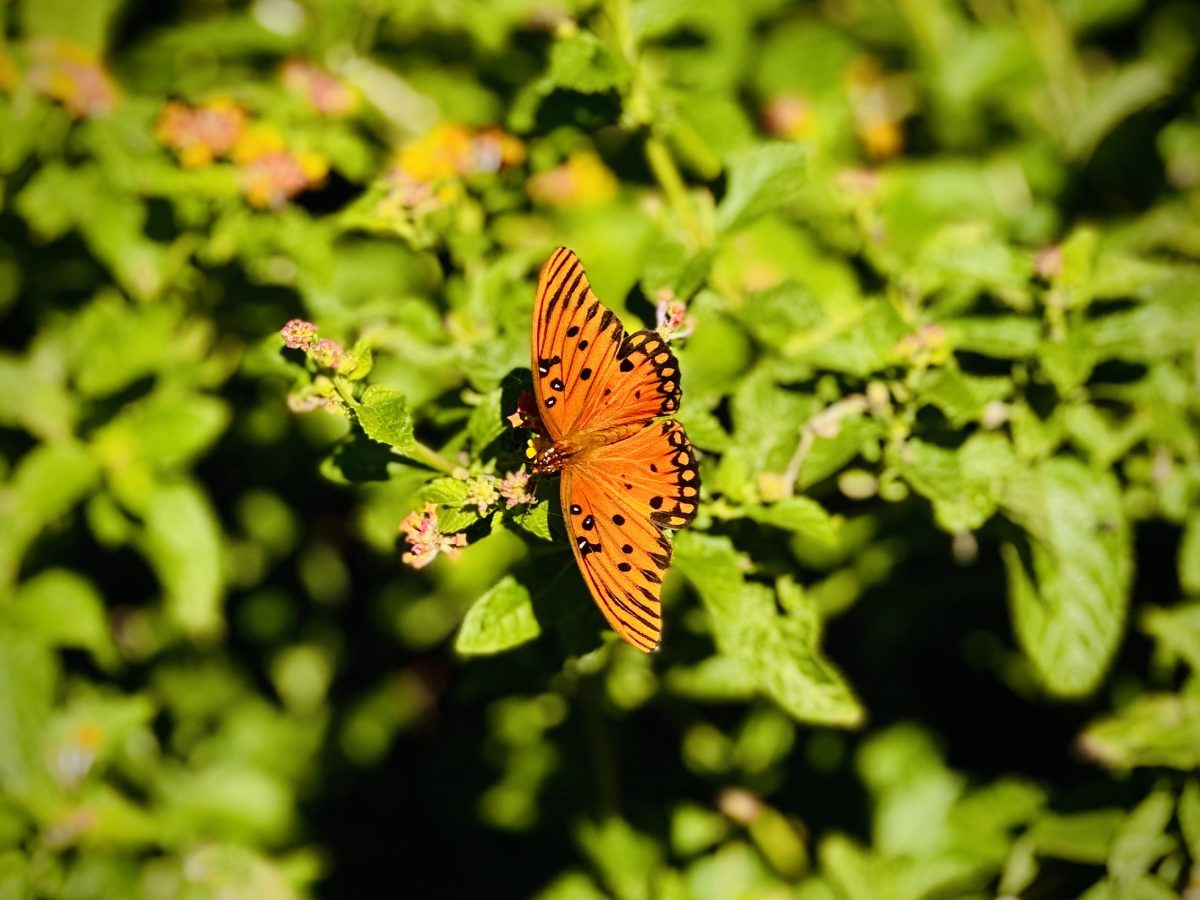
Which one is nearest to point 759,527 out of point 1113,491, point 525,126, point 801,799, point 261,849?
point 1113,491

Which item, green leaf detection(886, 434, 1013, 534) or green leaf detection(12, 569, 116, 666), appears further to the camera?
green leaf detection(12, 569, 116, 666)

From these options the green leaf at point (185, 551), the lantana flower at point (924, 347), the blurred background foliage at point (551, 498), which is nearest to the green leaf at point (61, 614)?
the blurred background foliage at point (551, 498)

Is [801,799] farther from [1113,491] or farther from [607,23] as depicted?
[607,23]

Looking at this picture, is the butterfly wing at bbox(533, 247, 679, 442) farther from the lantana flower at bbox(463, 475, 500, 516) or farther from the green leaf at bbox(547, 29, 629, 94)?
the green leaf at bbox(547, 29, 629, 94)

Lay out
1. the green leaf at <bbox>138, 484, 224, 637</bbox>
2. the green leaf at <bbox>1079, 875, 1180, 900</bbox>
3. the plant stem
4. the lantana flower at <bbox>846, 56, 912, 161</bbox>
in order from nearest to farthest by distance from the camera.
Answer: the green leaf at <bbox>1079, 875, 1180, 900</bbox> < the plant stem < the green leaf at <bbox>138, 484, 224, 637</bbox> < the lantana flower at <bbox>846, 56, 912, 161</bbox>

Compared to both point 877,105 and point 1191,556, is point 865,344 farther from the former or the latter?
point 877,105

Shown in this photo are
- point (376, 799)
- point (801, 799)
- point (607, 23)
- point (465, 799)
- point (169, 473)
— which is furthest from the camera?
point (376, 799)

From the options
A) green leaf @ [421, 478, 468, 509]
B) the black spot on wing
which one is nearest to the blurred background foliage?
green leaf @ [421, 478, 468, 509]
